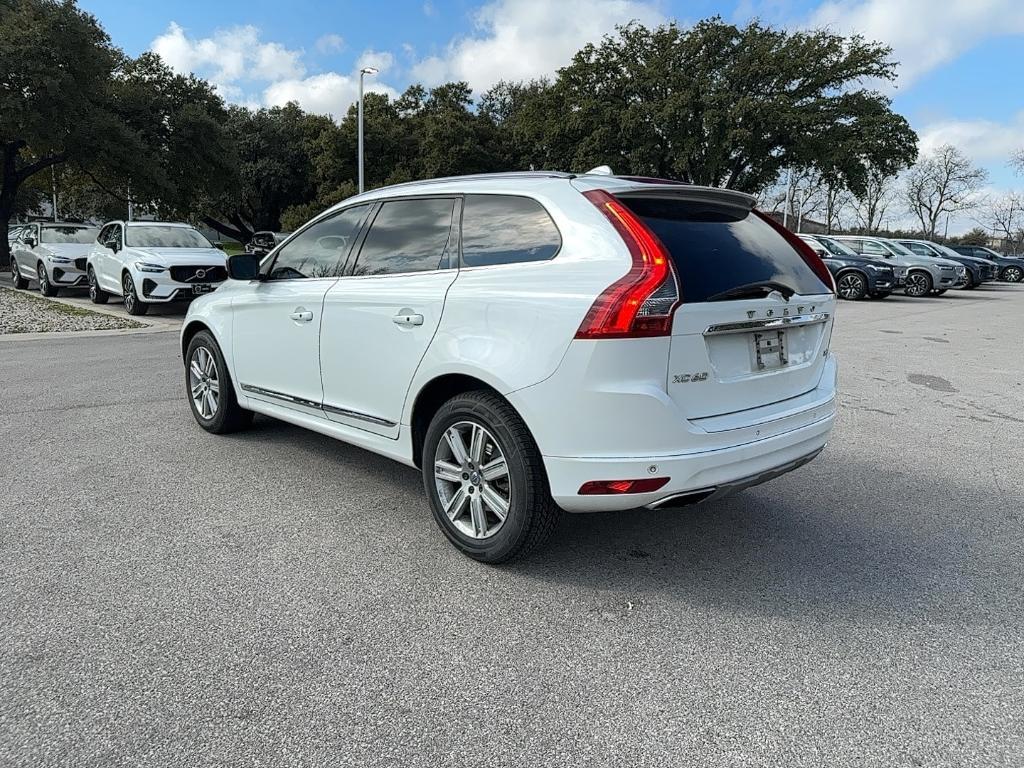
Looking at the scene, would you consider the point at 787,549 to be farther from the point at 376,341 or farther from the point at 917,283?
the point at 917,283

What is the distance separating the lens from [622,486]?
9.54 ft

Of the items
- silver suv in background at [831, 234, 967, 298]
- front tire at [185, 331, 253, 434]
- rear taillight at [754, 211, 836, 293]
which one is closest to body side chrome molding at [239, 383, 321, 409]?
front tire at [185, 331, 253, 434]

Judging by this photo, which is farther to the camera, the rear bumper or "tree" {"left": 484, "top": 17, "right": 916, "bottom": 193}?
"tree" {"left": 484, "top": 17, "right": 916, "bottom": 193}

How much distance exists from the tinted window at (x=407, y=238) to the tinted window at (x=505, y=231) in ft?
0.52

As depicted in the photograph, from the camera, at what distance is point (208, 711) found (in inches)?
91.9

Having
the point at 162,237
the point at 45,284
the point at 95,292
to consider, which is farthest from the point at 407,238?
the point at 45,284

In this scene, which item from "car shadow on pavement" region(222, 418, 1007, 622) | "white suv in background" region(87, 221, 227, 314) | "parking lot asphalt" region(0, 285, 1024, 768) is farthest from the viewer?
"white suv in background" region(87, 221, 227, 314)

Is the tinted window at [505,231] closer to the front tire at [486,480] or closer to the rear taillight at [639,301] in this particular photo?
the rear taillight at [639,301]

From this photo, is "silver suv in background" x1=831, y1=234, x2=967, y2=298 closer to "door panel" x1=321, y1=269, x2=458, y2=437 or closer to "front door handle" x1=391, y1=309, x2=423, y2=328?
"door panel" x1=321, y1=269, x2=458, y2=437

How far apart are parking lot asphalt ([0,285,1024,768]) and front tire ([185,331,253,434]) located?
32 centimetres

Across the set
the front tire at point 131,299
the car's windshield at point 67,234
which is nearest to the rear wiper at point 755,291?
the front tire at point 131,299

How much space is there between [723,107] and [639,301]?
3403cm

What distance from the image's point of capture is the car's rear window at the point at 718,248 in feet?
9.91

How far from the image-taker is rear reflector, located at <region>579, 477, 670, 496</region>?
289 cm
